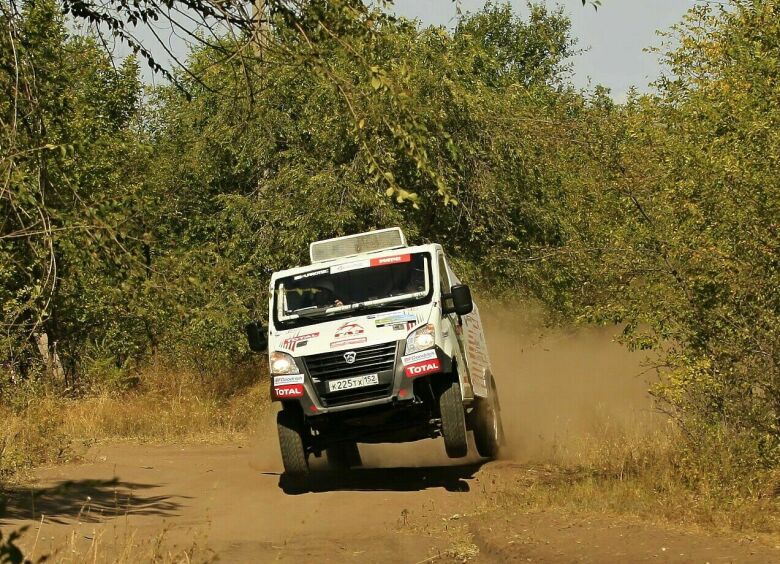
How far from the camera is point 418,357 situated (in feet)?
36.3

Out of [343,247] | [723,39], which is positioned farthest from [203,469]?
[723,39]

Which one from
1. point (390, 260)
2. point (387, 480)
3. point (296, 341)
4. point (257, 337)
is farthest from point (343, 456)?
point (390, 260)

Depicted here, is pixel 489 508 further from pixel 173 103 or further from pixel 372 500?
pixel 173 103

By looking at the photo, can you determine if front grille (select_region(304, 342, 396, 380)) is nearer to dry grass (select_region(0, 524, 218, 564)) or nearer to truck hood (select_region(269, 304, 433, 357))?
truck hood (select_region(269, 304, 433, 357))

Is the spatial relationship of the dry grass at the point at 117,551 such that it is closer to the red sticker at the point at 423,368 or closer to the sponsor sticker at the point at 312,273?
the red sticker at the point at 423,368

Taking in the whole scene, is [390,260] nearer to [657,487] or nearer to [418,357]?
[418,357]

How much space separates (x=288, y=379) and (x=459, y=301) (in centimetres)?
186

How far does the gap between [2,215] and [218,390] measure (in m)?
13.2

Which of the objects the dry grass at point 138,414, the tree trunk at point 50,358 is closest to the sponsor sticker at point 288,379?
the dry grass at point 138,414

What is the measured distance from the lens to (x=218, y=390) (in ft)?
68.5

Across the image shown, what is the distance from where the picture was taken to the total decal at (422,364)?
1101 centimetres

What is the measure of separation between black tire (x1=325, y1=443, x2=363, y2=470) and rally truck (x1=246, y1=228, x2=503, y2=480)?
0.85 m

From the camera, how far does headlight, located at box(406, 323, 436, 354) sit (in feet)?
36.5

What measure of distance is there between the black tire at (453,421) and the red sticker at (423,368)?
0.34 metres
